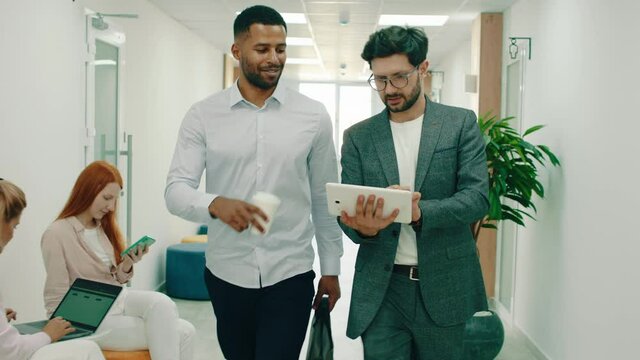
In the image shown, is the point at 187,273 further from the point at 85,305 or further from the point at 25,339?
the point at 25,339

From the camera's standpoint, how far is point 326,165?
223 centimetres

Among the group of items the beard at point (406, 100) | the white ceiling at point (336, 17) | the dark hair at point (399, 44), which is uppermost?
the white ceiling at point (336, 17)

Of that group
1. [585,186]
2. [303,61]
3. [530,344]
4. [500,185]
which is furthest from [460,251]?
[303,61]

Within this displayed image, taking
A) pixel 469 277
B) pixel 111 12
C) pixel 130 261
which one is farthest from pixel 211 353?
pixel 469 277

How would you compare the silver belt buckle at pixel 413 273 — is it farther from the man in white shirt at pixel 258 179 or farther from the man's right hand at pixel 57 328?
the man's right hand at pixel 57 328

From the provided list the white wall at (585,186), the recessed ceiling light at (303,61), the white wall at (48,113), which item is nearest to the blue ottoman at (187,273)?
the white wall at (48,113)

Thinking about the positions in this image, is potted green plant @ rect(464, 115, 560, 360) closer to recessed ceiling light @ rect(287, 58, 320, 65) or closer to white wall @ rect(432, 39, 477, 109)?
white wall @ rect(432, 39, 477, 109)

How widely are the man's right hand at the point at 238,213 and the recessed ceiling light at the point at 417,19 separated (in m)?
4.99

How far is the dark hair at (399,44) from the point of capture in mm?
1915

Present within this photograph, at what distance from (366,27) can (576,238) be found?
13.3 feet

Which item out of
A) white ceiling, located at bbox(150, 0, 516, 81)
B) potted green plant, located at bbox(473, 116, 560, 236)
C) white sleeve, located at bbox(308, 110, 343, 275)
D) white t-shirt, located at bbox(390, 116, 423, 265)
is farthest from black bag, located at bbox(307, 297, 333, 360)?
white ceiling, located at bbox(150, 0, 516, 81)

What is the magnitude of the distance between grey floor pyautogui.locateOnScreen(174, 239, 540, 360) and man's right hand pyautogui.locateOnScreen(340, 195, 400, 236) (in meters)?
2.75

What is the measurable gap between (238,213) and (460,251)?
0.64 m

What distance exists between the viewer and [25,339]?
2279mm
